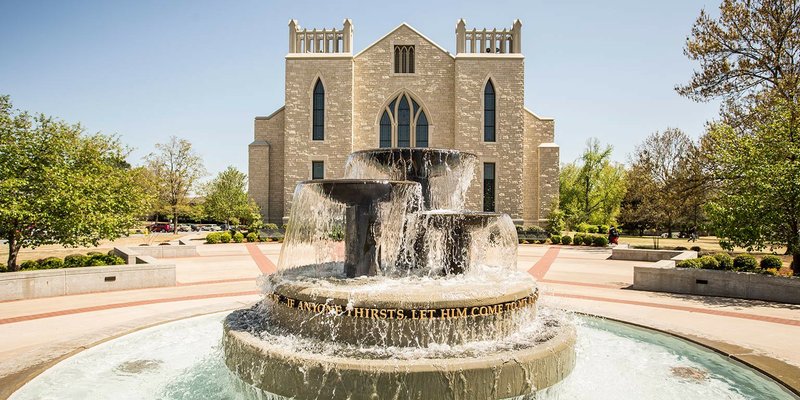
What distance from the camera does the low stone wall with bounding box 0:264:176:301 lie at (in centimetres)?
1157

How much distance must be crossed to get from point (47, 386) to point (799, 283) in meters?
15.7

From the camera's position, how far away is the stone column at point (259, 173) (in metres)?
38.8

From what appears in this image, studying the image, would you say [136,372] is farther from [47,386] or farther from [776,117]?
[776,117]

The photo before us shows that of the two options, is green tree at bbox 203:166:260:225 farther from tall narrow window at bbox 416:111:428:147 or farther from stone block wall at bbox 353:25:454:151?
tall narrow window at bbox 416:111:428:147

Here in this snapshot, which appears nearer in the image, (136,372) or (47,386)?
(47,386)

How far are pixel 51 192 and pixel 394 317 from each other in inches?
455

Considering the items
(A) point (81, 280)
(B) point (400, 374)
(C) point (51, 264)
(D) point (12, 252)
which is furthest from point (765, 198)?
(D) point (12, 252)

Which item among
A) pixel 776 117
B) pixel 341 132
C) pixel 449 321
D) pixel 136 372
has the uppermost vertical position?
pixel 341 132

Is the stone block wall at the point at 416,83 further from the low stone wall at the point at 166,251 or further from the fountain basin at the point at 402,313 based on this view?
the fountain basin at the point at 402,313

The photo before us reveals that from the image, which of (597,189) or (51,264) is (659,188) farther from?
(51,264)

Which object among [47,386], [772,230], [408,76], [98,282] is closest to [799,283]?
[772,230]

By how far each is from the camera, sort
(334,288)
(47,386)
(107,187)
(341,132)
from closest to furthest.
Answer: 1. (47,386)
2. (334,288)
3. (107,187)
4. (341,132)

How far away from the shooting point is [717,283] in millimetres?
13188

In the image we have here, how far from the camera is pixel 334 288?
6.73 meters
